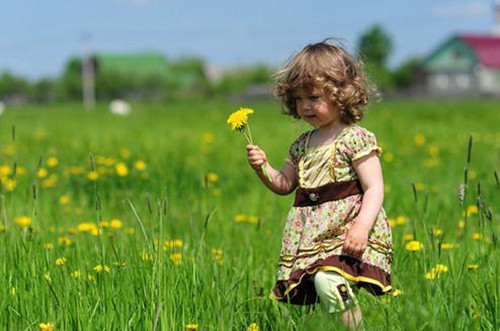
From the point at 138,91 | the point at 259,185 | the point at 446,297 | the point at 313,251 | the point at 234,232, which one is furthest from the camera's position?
the point at 138,91

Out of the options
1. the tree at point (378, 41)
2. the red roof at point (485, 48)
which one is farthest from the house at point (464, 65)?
the tree at point (378, 41)

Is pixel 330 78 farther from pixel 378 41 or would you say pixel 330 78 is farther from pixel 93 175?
pixel 378 41

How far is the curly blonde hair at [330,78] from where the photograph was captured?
2.88 m

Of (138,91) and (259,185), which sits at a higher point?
(138,91)

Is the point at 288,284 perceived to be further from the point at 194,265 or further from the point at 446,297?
the point at 446,297

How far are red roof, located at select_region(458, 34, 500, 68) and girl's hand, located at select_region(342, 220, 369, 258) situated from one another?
75623 millimetres

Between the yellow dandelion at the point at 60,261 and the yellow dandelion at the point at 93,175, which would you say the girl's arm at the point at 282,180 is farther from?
the yellow dandelion at the point at 60,261

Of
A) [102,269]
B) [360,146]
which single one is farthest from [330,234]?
[102,269]

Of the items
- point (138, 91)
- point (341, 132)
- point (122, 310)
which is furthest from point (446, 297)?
point (138, 91)

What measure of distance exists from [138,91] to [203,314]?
8564 cm

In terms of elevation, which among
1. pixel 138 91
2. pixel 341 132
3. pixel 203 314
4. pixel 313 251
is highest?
pixel 138 91

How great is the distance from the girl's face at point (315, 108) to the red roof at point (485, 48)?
247 ft

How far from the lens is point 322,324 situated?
2160 mm

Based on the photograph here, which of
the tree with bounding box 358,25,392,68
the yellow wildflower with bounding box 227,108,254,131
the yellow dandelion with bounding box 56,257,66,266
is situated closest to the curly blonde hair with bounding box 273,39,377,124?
the yellow wildflower with bounding box 227,108,254,131
